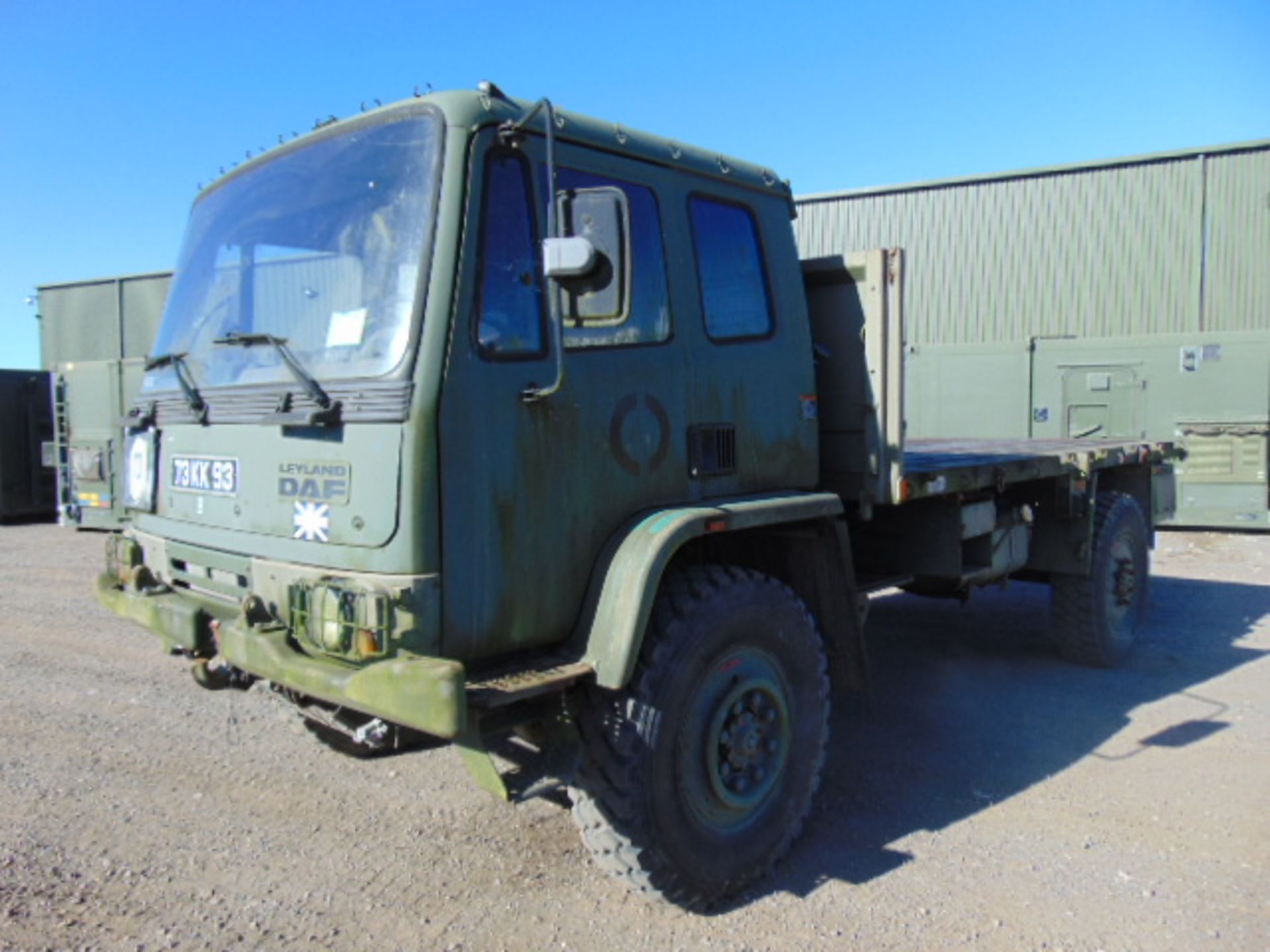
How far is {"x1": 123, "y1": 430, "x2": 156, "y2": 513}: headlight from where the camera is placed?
3.89 metres

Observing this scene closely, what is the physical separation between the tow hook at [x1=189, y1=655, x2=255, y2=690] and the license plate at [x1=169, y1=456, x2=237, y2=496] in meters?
0.64

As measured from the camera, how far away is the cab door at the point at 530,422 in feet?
9.59

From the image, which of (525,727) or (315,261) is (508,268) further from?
(525,727)

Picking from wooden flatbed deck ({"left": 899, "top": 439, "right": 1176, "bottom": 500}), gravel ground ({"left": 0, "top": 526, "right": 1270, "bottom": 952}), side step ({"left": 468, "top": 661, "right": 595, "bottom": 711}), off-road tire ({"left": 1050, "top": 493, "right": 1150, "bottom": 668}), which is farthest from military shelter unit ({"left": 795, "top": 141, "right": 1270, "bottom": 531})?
side step ({"left": 468, "top": 661, "right": 595, "bottom": 711})

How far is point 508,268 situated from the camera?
3078mm

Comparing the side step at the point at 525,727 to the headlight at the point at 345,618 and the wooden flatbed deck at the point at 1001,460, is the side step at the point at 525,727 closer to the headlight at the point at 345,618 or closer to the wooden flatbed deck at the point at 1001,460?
the headlight at the point at 345,618

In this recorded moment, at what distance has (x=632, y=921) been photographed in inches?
131

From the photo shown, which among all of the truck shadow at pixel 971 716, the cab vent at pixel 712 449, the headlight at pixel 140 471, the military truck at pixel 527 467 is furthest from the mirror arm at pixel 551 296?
the truck shadow at pixel 971 716

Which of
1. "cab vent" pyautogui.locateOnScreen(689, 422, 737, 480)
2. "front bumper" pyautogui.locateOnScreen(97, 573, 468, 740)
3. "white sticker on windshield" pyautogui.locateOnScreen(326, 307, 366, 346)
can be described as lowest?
"front bumper" pyautogui.locateOnScreen(97, 573, 468, 740)

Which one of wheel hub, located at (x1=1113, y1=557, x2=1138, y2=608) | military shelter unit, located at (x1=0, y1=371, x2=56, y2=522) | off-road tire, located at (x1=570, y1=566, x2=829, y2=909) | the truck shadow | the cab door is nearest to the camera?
the cab door

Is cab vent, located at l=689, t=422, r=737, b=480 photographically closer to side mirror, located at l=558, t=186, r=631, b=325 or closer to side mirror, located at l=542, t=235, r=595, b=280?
side mirror, located at l=558, t=186, r=631, b=325

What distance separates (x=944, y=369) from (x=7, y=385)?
1473cm

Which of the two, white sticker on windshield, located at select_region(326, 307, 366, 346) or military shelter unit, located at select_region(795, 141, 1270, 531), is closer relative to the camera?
white sticker on windshield, located at select_region(326, 307, 366, 346)

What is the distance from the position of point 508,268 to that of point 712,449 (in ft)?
3.56
